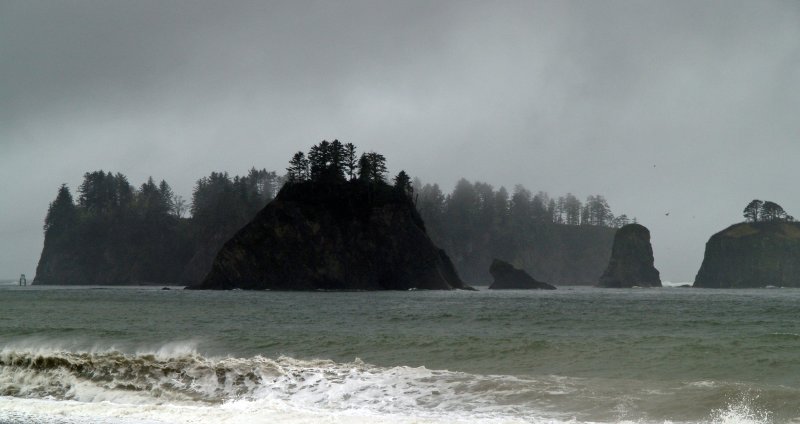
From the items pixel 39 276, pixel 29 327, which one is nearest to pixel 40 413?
pixel 29 327

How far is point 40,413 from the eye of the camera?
13.2 metres

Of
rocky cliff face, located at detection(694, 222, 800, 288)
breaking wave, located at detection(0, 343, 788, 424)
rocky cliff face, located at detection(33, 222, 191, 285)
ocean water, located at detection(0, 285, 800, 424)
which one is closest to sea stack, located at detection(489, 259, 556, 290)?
rocky cliff face, located at detection(694, 222, 800, 288)

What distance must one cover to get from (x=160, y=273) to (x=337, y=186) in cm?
7306

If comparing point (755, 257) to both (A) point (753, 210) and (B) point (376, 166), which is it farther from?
(B) point (376, 166)

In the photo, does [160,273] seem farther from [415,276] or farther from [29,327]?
[29,327]

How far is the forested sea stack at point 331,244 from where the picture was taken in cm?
9938

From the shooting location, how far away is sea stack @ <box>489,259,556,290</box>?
13275 cm

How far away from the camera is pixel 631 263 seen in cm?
16212

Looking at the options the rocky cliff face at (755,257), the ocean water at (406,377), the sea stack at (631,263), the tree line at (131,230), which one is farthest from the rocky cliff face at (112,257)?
the rocky cliff face at (755,257)

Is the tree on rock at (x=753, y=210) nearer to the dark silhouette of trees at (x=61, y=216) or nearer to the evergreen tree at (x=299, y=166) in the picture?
the evergreen tree at (x=299, y=166)

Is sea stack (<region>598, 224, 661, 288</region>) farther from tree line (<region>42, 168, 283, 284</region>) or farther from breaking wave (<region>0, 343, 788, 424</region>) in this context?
breaking wave (<region>0, 343, 788, 424</region>)

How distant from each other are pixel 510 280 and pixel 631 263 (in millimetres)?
46516

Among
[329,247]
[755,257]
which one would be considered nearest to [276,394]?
[329,247]

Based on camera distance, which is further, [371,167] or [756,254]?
[756,254]
